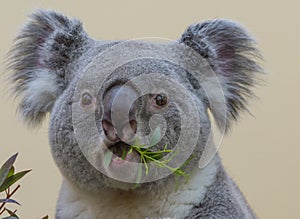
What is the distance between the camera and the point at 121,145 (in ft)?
4.02

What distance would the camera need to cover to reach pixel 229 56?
1533 millimetres

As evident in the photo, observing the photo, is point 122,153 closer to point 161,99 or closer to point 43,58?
point 161,99

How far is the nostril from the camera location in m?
1.20

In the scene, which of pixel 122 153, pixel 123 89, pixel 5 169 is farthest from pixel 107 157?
pixel 5 169

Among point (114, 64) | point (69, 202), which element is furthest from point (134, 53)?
point (69, 202)

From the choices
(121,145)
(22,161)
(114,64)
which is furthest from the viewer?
(22,161)

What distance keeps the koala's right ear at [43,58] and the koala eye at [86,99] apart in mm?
165

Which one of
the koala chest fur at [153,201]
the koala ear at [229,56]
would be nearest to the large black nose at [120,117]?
the koala chest fur at [153,201]

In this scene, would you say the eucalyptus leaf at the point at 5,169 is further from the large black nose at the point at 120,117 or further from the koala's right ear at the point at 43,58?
the koala's right ear at the point at 43,58

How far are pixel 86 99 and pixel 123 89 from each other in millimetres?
111

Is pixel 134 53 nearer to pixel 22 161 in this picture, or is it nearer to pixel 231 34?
pixel 231 34

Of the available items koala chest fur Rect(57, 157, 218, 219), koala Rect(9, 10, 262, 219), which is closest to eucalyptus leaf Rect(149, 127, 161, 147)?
koala Rect(9, 10, 262, 219)

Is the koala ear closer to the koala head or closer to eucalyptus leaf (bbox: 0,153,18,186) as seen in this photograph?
the koala head

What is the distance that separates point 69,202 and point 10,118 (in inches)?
31.9
